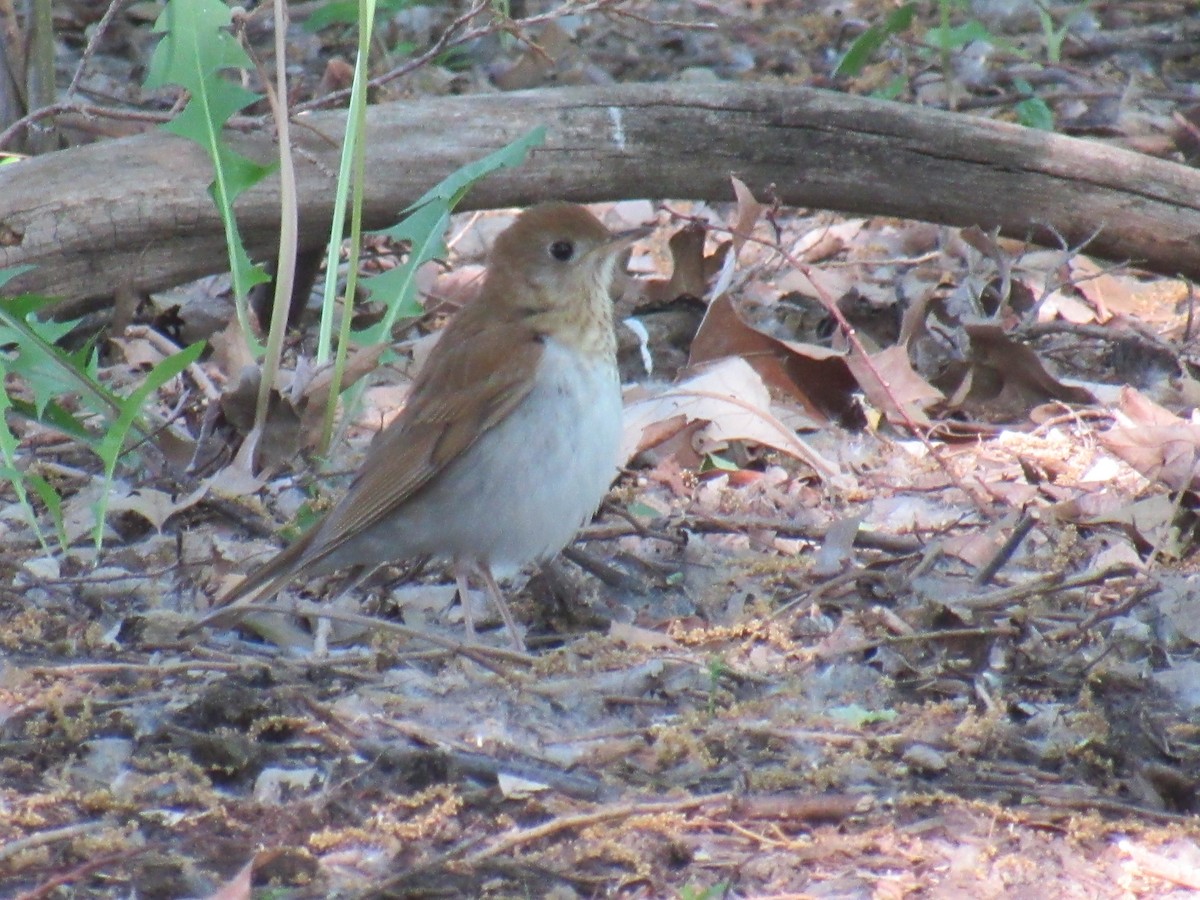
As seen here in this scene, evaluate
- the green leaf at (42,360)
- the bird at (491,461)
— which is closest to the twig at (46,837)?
the bird at (491,461)

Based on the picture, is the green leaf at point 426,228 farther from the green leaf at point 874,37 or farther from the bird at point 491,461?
the green leaf at point 874,37

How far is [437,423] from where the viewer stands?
439 centimetres

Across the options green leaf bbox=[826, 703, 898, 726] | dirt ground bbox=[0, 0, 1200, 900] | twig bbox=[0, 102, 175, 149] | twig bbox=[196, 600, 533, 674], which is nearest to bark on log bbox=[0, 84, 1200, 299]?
dirt ground bbox=[0, 0, 1200, 900]

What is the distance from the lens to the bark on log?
566 centimetres

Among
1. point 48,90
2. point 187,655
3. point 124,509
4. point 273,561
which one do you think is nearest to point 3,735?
point 187,655

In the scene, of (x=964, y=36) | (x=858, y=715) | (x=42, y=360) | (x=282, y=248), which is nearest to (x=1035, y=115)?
(x=964, y=36)

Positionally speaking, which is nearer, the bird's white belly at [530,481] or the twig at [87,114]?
the bird's white belly at [530,481]

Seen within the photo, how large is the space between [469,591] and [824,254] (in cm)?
282

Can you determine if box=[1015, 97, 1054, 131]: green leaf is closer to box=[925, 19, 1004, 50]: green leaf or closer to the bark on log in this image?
box=[925, 19, 1004, 50]: green leaf

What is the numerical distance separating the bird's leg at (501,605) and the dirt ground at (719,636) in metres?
0.11

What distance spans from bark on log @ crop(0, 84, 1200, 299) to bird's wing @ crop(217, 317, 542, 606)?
138 centimetres

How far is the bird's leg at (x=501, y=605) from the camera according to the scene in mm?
4137

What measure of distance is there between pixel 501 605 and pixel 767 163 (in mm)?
2371

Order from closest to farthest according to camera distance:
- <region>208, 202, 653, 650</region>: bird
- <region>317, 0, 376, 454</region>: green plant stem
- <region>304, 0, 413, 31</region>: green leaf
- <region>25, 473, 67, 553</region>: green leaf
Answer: <region>25, 473, 67, 553</region>: green leaf
<region>208, 202, 653, 650</region>: bird
<region>317, 0, 376, 454</region>: green plant stem
<region>304, 0, 413, 31</region>: green leaf
